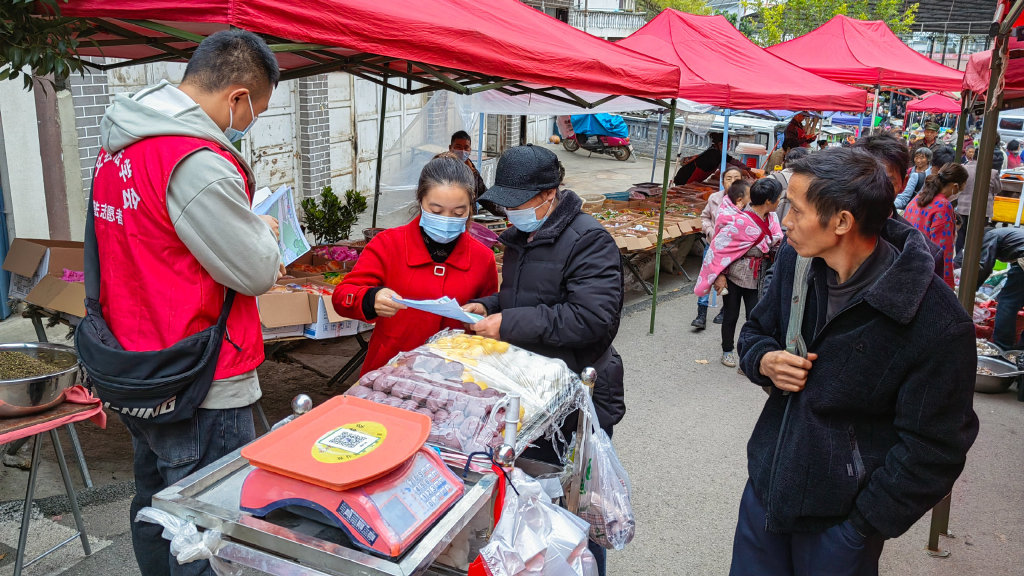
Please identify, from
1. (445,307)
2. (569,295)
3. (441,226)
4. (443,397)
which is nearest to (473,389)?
(443,397)

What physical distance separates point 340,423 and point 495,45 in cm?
333

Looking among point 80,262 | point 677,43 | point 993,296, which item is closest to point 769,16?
point 677,43

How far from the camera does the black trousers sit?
670 centimetres

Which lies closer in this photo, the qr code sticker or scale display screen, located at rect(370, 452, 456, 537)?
scale display screen, located at rect(370, 452, 456, 537)

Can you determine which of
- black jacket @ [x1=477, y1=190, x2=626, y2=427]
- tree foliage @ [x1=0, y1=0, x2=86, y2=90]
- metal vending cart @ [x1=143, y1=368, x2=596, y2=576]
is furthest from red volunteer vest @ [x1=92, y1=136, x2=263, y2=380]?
tree foliage @ [x1=0, y1=0, x2=86, y2=90]

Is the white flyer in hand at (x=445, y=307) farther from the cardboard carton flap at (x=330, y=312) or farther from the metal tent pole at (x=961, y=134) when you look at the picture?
the metal tent pole at (x=961, y=134)

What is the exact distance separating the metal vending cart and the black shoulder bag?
1.28 ft

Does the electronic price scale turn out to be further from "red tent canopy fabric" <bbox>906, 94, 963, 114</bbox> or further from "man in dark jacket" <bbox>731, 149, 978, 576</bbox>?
"red tent canopy fabric" <bbox>906, 94, 963, 114</bbox>

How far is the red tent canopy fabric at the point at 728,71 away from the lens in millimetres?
8430

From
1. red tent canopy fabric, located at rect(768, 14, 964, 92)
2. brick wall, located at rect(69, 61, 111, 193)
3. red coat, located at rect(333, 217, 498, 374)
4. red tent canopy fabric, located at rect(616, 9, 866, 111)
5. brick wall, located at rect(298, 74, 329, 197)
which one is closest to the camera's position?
red coat, located at rect(333, 217, 498, 374)

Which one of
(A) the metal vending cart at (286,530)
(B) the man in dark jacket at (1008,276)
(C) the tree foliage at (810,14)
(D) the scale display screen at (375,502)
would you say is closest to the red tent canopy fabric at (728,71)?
(B) the man in dark jacket at (1008,276)

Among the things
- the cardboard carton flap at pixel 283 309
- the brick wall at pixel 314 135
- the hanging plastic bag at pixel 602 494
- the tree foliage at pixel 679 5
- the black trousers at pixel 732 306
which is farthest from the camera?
the tree foliage at pixel 679 5

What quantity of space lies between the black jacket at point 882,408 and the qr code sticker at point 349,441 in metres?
1.21

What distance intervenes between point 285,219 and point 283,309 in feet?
2.63
